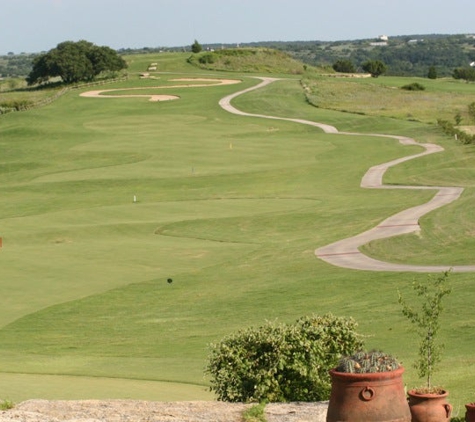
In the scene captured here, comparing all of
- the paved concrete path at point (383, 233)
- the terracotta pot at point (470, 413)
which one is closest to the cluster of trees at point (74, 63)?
the paved concrete path at point (383, 233)

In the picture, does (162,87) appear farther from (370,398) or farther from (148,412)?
(370,398)

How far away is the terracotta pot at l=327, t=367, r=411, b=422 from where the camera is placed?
15664mm

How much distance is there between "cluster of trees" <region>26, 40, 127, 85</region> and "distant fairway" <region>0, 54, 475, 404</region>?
39302mm

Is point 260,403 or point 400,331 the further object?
point 400,331

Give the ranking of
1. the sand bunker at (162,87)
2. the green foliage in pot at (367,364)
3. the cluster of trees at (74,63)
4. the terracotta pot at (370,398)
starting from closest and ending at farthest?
the terracotta pot at (370,398) → the green foliage in pot at (367,364) → the sand bunker at (162,87) → the cluster of trees at (74,63)

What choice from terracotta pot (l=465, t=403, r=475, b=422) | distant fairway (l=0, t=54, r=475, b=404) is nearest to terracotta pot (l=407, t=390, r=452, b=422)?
terracotta pot (l=465, t=403, r=475, b=422)

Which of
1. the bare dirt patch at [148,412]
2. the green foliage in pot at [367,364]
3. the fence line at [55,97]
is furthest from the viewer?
the fence line at [55,97]

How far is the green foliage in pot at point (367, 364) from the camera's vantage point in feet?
52.2

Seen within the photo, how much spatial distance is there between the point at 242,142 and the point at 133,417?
92133 millimetres

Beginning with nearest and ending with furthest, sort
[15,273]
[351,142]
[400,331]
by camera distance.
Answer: [400,331] < [15,273] < [351,142]

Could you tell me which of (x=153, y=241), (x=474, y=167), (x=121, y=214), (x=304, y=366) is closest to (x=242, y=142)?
(x=474, y=167)

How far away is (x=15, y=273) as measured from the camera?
153ft

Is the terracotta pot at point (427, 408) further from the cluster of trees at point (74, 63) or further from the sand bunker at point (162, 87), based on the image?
the cluster of trees at point (74, 63)

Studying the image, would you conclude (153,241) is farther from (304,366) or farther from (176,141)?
(176,141)
